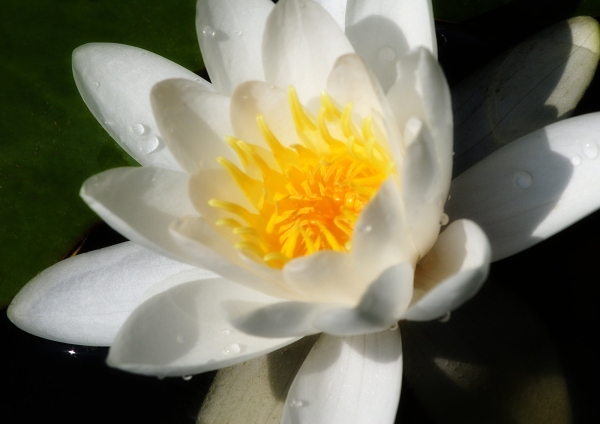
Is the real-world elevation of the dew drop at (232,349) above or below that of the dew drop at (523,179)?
below

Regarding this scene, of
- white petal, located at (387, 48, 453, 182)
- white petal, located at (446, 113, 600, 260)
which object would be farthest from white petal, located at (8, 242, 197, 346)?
white petal, located at (446, 113, 600, 260)

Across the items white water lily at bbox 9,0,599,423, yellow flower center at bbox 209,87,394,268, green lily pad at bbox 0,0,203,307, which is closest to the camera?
white water lily at bbox 9,0,599,423

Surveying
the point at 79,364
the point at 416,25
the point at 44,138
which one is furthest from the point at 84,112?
the point at 416,25

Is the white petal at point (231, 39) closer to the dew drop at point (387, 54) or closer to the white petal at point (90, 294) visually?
the dew drop at point (387, 54)

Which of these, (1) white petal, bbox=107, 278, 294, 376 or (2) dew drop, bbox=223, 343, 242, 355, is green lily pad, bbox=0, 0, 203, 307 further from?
(2) dew drop, bbox=223, 343, 242, 355

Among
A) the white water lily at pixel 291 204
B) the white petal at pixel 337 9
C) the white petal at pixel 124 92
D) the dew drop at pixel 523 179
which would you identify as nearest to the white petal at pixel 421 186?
the white water lily at pixel 291 204
